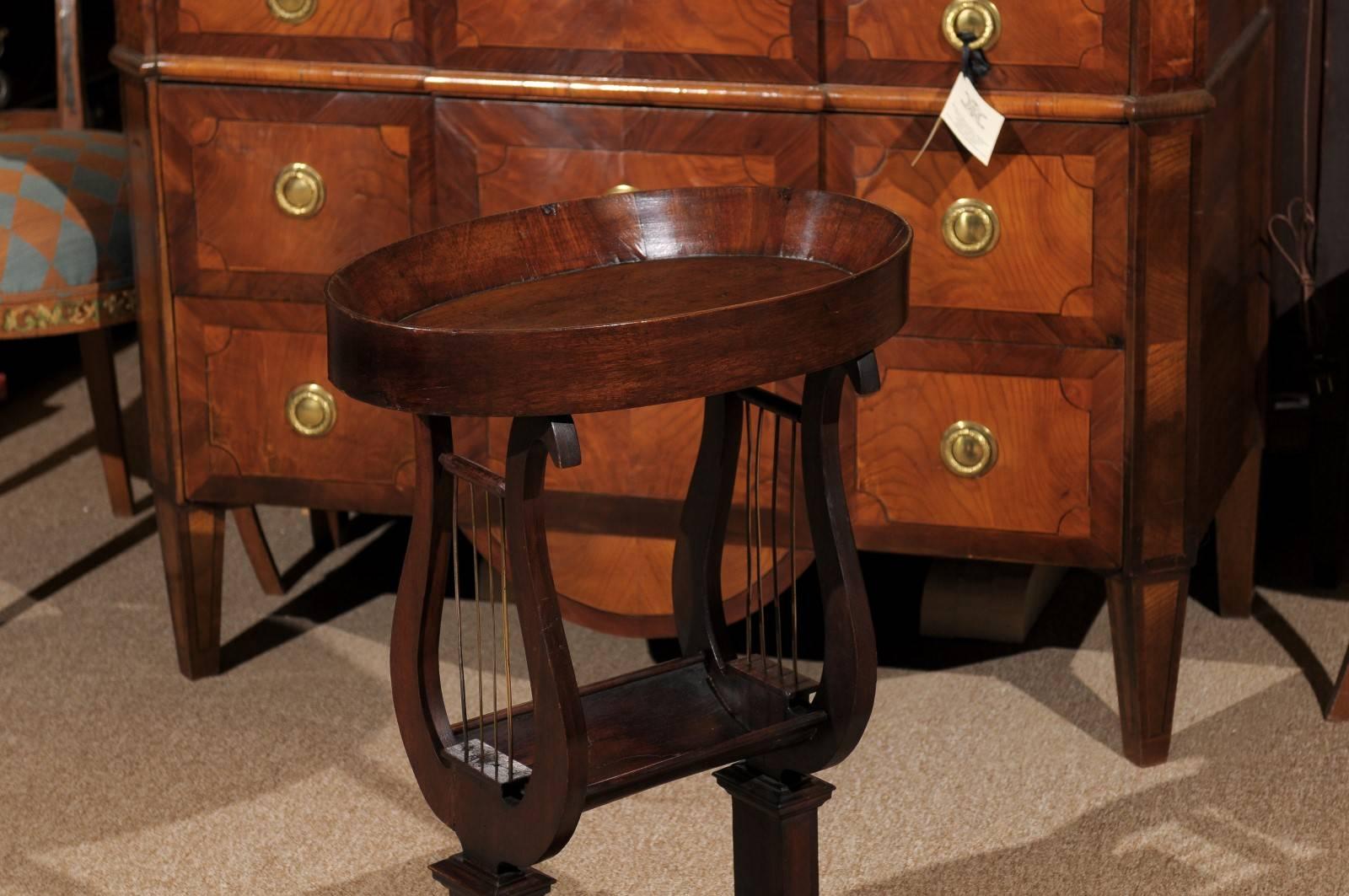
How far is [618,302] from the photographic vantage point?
1.55m

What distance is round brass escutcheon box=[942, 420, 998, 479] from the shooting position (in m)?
2.24

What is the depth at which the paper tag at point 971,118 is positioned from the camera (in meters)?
2.11

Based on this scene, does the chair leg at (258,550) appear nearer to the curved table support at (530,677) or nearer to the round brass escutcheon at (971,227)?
the round brass escutcheon at (971,227)

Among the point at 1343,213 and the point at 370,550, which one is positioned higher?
the point at 1343,213

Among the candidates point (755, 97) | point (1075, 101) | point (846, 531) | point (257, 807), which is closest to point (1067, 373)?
point (1075, 101)

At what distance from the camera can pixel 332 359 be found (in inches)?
56.5

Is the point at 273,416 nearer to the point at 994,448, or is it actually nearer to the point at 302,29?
the point at 302,29

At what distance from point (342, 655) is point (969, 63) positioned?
1166 millimetres

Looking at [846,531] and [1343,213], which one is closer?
[846,531]

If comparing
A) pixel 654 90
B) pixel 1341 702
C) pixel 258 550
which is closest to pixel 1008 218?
pixel 654 90

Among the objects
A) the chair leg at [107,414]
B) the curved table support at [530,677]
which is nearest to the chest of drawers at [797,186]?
the chair leg at [107,414]

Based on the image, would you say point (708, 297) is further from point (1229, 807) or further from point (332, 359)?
point (1229, 807)

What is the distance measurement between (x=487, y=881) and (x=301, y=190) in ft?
3.47

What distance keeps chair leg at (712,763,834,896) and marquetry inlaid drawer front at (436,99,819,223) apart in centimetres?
74
